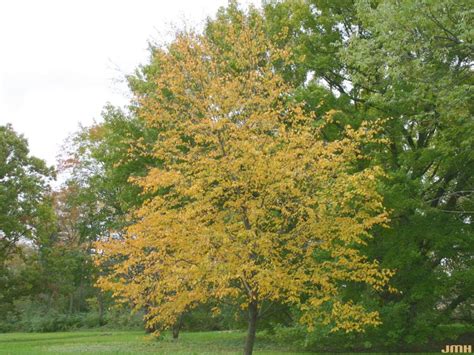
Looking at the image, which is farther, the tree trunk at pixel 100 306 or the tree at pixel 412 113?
the tree trunk at pixel 100 306

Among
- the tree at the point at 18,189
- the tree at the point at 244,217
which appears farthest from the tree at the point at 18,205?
the tree at the point at 244,217

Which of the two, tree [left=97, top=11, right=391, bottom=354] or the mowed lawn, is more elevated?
tree [left=97, top=11, right=391, bottom=354]

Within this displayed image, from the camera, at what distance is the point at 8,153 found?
92.2 ft

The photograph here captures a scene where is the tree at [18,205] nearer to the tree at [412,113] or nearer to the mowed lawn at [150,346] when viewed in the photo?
the mowed lawn at [150,346]

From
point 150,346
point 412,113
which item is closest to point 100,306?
point 150,346

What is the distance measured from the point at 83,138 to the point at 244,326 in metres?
23.1

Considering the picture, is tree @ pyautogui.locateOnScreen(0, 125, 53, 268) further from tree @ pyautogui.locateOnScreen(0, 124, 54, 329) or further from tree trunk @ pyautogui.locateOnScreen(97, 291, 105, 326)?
tree trunk @ pyautogui.locateOnScreen(97, 291, 105, 326)

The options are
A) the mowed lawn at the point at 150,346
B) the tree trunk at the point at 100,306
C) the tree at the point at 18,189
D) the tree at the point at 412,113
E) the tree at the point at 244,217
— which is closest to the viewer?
the tree at the point at 244,217

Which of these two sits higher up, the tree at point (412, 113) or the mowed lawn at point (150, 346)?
the tree at point (412, 113)

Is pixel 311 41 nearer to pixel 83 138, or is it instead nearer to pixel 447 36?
pixel 447 36

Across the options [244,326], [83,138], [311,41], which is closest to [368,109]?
[311,41]

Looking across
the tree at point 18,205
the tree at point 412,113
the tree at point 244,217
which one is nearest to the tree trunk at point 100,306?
the tree at point 18,205

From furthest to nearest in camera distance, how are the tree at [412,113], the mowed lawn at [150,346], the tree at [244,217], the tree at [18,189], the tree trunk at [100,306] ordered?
the tree trunk at [100,306] → the tree at [18,189] → the mowed lawn at [150,346] → the tree at [412,113] → the tree at [244,217]

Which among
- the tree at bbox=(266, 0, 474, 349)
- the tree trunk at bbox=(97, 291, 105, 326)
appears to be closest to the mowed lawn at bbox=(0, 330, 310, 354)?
the tree at bbox=(266, 0, 474, 349)
